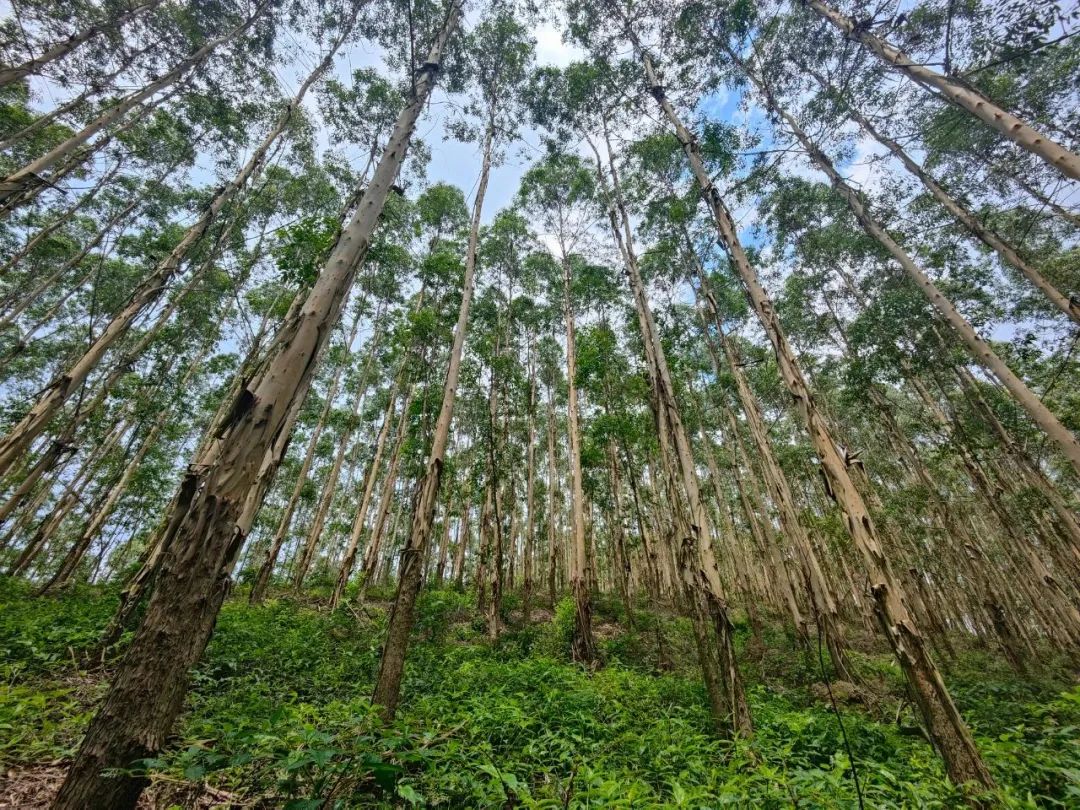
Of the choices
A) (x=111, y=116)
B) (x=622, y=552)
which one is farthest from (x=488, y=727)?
(x=111, y=116)

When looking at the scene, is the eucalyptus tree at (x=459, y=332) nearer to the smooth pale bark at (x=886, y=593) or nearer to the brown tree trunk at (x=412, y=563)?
the brown tree trunk at (x=412, y=563)

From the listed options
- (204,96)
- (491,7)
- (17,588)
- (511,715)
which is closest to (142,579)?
(511,715)

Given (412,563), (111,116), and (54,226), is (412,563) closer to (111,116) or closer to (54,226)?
(111,116)

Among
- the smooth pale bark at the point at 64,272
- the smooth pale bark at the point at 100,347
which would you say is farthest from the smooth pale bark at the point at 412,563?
the smooth pale bark at the point at 64,272

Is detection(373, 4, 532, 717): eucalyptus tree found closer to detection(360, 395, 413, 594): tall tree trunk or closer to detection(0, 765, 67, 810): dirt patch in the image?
detection(0, 765, 67, 810): dirt patch

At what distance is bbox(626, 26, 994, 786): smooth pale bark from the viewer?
3.09 m

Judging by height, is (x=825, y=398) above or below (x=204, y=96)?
below

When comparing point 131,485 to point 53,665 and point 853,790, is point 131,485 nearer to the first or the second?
point 53,665

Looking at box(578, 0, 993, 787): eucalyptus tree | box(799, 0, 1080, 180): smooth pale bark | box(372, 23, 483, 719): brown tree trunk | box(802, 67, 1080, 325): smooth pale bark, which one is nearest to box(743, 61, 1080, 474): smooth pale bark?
box(802, 67, 1080, 325): smooth pale bark

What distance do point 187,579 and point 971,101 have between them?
35.0 ft

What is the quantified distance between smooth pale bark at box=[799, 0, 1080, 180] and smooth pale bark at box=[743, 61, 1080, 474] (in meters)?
1.85

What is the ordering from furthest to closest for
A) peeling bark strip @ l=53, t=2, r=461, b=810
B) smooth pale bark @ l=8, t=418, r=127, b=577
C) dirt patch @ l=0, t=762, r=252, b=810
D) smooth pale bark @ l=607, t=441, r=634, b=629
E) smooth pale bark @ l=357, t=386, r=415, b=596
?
smooth pale bark @ l=607, t=441, r=634, b=629, smooth pale bark @ l=357, t=386, r=415, b=596, smooth pale bark @ l=8, t=418, r=127, b=577, dirt patch @ l=0, t=762, r=252, b=810, peeling bark strip @ l=53, t=2, r=461, b=810

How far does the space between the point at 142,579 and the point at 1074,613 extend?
2300 centimetres

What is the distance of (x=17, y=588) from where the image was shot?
9508 mm
